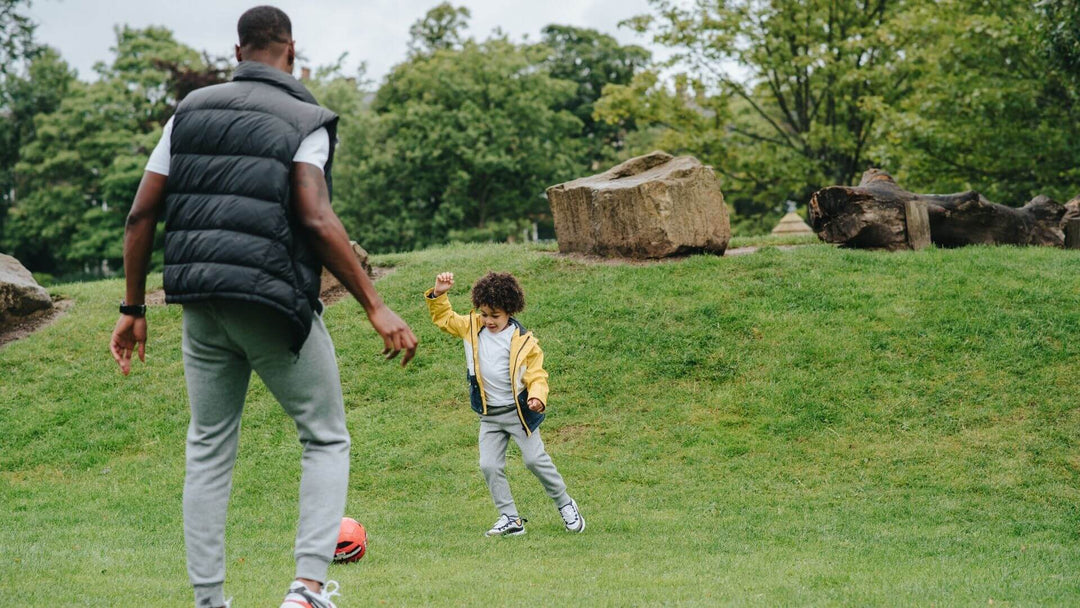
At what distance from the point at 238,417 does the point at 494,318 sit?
125 inches

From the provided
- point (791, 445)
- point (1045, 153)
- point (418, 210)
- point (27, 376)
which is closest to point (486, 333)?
point (791, 445)

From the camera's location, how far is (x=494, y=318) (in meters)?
6.78

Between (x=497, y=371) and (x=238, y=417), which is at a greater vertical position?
(x=238, y=417)

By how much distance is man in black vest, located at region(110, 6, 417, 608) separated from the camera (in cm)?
345

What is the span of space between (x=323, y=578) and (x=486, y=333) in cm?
336

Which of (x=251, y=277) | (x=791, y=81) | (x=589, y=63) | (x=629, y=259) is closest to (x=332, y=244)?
(x=251, y=277)

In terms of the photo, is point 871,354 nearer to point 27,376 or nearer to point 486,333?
point 486,333

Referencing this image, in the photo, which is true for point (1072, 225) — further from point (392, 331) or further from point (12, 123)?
point (12, 123)

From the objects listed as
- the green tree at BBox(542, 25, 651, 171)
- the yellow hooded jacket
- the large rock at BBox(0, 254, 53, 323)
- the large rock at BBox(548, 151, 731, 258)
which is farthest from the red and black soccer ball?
the green tree at BBox(542, 25, 651, 171)

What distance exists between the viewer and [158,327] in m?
13.8

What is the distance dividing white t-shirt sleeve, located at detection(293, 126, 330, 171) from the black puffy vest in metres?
0.03

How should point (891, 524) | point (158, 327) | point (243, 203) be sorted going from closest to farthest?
point (243, 203) → point (891, 524) → point (158, 327)

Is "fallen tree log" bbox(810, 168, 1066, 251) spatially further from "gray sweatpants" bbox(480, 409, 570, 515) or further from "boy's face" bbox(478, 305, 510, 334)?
"gray sweatpants" bbox(480, 409, 570, 515)

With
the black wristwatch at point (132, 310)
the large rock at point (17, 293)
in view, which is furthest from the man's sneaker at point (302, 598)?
the large rock at point (17, 293)
